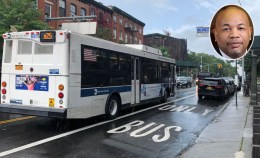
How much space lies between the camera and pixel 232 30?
1.56 m

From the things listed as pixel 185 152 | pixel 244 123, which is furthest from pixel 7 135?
pixel 244 123

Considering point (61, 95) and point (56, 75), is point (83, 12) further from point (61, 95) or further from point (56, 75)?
point (61, 95)

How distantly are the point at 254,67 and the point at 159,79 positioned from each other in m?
6.36

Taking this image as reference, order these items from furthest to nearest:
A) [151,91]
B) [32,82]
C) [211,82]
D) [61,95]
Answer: [211,82]
[151,91]
[32,82]
[61,95]

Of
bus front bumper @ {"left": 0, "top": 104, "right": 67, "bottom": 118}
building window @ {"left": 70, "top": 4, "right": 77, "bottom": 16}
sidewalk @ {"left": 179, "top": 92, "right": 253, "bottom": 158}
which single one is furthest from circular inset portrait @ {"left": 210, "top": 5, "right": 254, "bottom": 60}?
building window @ {"left": 70, "top": 4, "right": 77, "bottom": 16}

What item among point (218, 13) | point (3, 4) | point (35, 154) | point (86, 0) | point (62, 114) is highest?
point (86, 0)

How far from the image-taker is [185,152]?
682 cm

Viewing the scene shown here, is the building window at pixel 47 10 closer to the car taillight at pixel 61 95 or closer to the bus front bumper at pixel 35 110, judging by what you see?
the bus front bumper at pixel 35 110

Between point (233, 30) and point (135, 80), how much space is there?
12.7 metres

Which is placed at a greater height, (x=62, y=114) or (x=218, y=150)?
(x=62, y=114)

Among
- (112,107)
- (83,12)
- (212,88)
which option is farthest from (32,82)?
(83,12)

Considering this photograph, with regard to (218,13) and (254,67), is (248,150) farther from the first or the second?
(254,67)

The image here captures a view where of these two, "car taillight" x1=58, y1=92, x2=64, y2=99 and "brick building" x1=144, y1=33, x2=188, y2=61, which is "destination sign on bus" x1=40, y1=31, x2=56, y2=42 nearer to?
"car taillight" x1=58, y1=92, x2=64, y2=99

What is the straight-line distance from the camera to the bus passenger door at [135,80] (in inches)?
552
